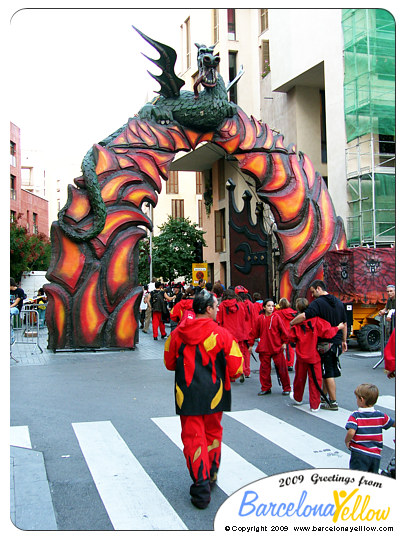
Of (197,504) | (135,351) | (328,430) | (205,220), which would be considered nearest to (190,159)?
(205,220)

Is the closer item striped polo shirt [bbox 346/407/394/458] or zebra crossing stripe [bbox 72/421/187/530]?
zebra crossing stripe [bbox 72/421/187/530]

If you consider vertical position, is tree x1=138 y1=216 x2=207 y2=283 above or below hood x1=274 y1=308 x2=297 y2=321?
above

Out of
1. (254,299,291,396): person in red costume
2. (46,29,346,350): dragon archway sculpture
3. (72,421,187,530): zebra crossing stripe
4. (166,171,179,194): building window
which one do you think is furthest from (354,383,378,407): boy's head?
(166,171,179,194): building window

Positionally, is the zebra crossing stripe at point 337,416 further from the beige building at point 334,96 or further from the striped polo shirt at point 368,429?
the beige building at point 334,96

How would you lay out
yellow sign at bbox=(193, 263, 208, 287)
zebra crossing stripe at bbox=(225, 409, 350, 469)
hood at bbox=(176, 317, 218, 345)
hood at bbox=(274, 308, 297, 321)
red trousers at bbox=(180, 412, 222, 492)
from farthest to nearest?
yellow sign at bbox=(193, 263, 208, 287), hood at bbox=(274, 308, 297, 321), zebra crossing stripe at bbox=(225, 409, 350, 469), hood at bbox=(176, 317, 218, 345), red trousers at bbox=(180, 412, 222, 492)

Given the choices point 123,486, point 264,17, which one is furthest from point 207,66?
point 123,486

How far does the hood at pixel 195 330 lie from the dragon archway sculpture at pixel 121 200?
8.44 meters

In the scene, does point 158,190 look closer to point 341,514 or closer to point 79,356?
point 79,356

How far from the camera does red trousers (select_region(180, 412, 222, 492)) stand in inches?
173

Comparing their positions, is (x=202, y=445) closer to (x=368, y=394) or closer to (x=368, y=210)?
(x=368, y=394)

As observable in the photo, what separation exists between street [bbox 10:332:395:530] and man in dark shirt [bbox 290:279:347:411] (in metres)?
0.41

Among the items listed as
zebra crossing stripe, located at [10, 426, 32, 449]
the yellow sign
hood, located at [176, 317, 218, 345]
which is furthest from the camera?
the yellow sign

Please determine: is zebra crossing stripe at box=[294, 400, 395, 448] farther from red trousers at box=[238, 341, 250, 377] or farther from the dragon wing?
the dragon wing

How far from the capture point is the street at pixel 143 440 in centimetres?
435
